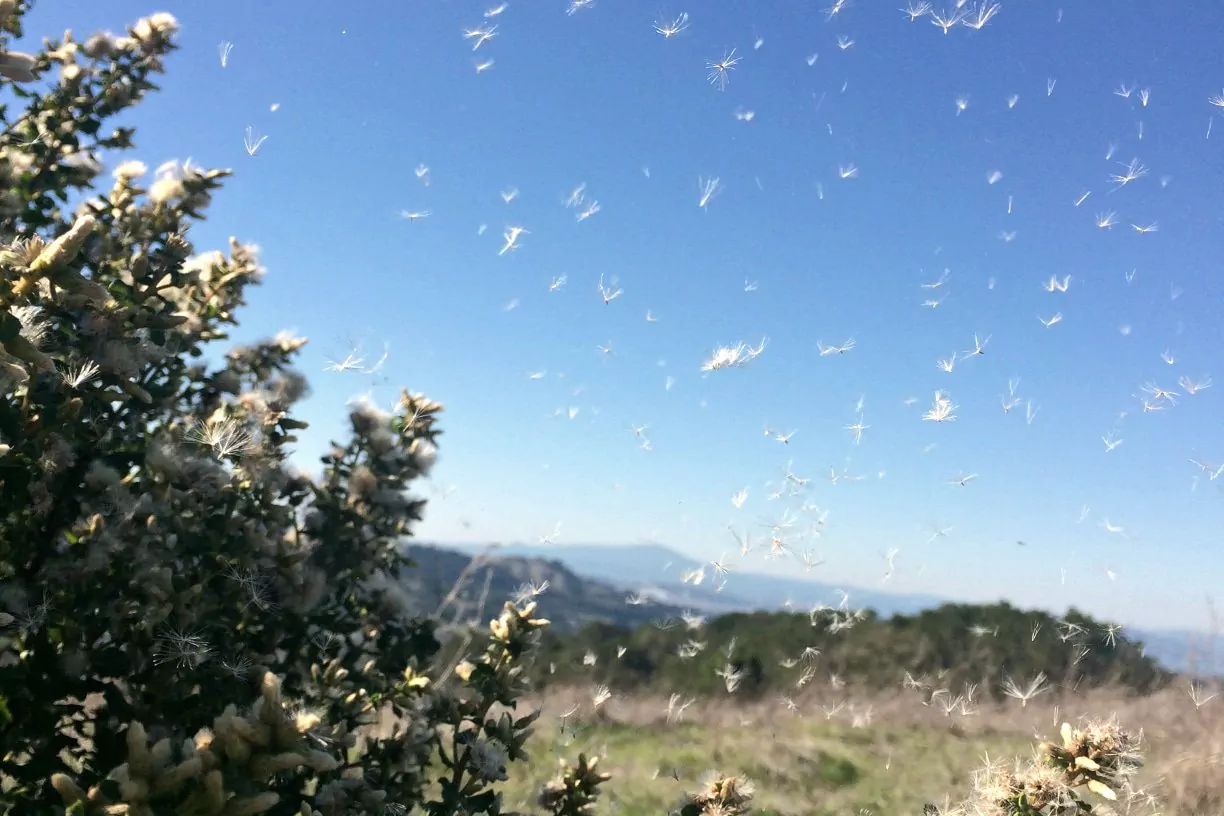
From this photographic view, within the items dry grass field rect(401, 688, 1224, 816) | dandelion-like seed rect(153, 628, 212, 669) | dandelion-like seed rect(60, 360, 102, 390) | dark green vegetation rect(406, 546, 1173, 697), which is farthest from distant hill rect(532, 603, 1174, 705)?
dandelion-like seed rect(60, 360, 102, 390)

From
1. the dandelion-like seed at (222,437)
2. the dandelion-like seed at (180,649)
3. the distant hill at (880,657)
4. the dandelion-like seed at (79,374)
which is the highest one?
the dandelion-like seed at (79,374)

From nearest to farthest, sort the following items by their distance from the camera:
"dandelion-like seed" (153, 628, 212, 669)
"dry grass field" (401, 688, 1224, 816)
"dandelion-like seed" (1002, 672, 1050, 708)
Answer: "dandelion-like seed" (153, 628, 212, 669)
"dry grass field" (401, 688, 1224, 816)
"dandelion-like seed" (1002, 672, 1050, 708)

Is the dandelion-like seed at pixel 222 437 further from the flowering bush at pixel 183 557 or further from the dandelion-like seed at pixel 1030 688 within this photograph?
the dandelion-like seed at pixel 1030 688

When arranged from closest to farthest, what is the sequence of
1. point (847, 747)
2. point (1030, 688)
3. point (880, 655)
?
point (847, 747)
point (1030, 688)
point (880, 655)

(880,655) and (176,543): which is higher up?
(176,543)

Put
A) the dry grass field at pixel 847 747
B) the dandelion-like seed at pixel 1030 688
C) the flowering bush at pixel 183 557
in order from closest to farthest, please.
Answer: the flowering bush at pixel 183 557 → the dry grass field at pixel 847 747 → the dandelion-like seed at pixel 1030 688

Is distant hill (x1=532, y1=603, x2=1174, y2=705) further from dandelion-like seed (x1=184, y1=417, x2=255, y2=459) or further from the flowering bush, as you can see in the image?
dandelion-like seed (x1=184, y1=417, x2=255, y2=459)

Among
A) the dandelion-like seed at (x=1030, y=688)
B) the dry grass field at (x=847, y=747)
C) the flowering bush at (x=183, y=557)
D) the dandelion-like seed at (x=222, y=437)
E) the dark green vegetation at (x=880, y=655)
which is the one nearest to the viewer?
the flowering bush at (x=183, y=557)

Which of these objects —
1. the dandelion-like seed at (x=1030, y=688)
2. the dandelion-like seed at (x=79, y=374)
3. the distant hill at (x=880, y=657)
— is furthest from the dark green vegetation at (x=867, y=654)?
the dandelion-like seed at (x=79, y=374)

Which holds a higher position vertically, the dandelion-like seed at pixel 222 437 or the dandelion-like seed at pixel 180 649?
the dandelion-like seed at pixel 222 437

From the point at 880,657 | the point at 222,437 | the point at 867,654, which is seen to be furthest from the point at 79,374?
the point at 867,654

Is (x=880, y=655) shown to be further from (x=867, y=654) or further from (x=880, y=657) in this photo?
(x=867, y=654)
